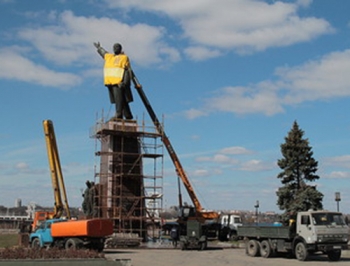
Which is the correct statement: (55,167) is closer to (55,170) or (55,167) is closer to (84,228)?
(55,170)

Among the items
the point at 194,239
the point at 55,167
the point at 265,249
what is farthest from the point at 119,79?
the point at 265,249

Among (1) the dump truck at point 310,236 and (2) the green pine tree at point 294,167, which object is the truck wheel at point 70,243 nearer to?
(1) the dump truck at point 310,236

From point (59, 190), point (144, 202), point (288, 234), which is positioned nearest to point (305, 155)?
point (144, 202)

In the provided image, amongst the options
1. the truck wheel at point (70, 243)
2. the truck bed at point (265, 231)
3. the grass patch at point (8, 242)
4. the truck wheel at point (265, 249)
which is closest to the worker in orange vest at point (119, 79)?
the grass patch at point (8, 242)

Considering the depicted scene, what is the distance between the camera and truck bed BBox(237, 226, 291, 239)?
83.9 ft

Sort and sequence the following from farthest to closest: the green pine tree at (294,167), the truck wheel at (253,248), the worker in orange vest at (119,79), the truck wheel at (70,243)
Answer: the worker in orange vest at (119,79)
the green pine tree at (294,167)
the truck wheel at (253,248)
the truck wheel at (70,243)

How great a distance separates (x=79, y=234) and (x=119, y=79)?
1932cm

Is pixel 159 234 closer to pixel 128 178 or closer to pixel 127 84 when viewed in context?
pixel 128 178

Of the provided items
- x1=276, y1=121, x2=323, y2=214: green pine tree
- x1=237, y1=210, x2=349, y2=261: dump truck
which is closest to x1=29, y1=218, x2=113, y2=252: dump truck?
x1=237, y1=210, x2=349, y2=261: dump truck

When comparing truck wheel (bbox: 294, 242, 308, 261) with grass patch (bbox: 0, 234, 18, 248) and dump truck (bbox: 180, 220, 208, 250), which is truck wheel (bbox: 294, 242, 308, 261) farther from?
grass patch (bbox: 0, 234, 18, 248)

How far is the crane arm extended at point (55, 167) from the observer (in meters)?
41.0

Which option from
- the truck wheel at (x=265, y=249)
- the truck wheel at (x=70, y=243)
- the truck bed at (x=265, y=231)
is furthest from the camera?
the truck wheel at (x=70, y=243)

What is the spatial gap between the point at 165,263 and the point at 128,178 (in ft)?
65.7

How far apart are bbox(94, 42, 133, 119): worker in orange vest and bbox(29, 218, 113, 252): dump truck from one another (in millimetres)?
16826
